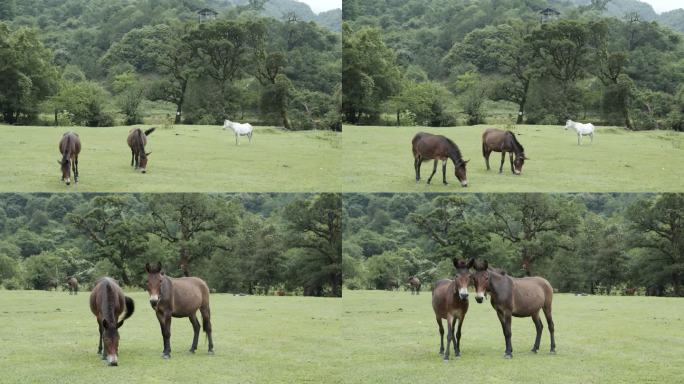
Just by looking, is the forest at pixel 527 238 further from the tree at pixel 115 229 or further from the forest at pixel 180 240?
the tree at pixel 115 229

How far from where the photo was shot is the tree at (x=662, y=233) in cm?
3266

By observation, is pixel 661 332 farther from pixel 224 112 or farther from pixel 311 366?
pixel 224 112

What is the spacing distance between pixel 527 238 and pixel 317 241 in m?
9.32

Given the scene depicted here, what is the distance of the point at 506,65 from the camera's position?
28.3 m

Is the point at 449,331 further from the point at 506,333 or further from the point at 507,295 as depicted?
the point at 507,295

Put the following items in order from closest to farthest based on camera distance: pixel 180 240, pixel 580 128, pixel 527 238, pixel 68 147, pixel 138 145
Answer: pixel 68 147 → pixel 138 145 → pixel 580 128 → pixel 527 238 → pixel 180 240

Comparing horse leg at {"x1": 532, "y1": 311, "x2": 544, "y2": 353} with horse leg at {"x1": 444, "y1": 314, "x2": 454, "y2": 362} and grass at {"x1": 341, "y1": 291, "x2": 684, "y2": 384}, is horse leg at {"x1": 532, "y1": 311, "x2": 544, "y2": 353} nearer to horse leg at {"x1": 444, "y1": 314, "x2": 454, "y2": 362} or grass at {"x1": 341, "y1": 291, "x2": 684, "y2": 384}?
grass at {"x1": 341, "y1": 291, "x2": 684, "y2": 384}

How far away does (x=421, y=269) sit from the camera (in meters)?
31.3

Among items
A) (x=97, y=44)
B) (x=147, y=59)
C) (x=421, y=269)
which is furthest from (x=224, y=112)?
(x=421, y=269)

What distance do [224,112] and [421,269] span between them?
9.18 meters

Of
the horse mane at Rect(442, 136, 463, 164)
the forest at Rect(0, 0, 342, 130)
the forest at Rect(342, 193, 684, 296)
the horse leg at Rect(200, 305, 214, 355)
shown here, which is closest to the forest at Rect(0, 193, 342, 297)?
the forest at Rect(342, 193, 684, 296)

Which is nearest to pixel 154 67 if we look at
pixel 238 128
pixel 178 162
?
pixel 238 128

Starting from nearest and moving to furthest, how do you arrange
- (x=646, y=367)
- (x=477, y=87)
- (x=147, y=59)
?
(x=646, y=367), (x=477, y=87), (x=147, y=59)

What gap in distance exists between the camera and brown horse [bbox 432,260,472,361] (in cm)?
1147
